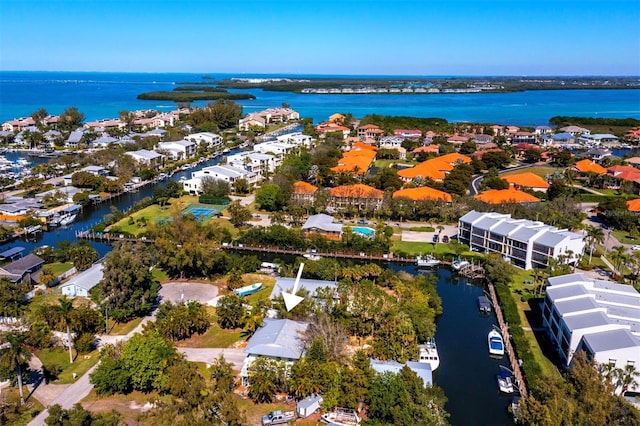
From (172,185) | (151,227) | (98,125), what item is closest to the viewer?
(151,227)

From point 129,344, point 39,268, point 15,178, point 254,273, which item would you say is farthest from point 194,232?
point 15,178

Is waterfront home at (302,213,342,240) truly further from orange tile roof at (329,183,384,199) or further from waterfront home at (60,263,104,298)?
waterfront home at (60,263,104,298)

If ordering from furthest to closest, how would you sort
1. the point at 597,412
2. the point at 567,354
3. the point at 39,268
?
the point at 39,268
the point at 567,354
the point at 597,412

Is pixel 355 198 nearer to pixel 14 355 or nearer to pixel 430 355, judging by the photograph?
pixel 430 355

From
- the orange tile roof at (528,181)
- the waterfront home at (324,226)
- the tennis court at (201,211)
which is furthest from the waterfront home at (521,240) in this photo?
the tennis court at (201,211)

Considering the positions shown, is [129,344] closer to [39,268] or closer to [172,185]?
[39,268]

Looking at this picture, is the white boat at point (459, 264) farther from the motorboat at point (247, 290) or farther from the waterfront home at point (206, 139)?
the waterfront home at point (206, 139)
